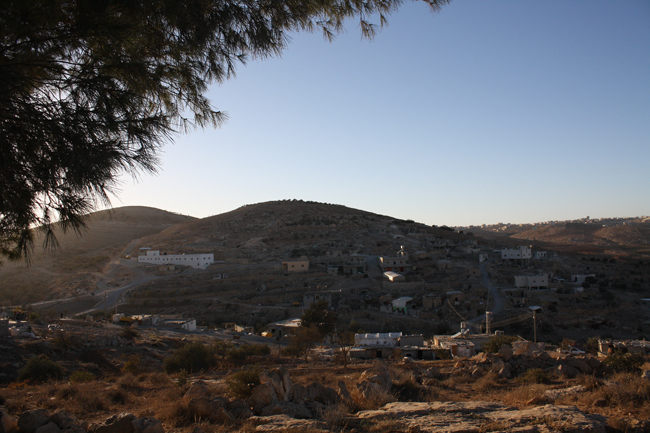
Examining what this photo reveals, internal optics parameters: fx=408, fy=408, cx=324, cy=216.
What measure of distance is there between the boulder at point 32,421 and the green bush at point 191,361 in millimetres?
7758

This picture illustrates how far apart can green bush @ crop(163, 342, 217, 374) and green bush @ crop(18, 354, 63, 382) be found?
272 centimetres

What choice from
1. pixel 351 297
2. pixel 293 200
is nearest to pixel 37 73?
pixel 351 297

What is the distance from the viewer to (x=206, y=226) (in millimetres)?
65438

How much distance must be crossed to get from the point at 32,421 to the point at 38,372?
741 centimetres

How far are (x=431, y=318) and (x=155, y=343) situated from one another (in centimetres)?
1781

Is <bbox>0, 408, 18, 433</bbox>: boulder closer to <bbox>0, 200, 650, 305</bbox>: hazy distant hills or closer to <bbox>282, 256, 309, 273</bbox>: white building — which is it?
<bbox>0, 200, 650, 305</bbox>: hazy distant hills

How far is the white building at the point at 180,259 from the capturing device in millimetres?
43750

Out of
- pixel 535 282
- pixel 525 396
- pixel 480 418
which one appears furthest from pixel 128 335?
pixel 535 282

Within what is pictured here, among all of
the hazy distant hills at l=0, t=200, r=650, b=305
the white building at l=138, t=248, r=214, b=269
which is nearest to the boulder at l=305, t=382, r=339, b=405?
the hazy distant hills at l=0, t=200, r=650, b=305

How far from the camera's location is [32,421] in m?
3.95

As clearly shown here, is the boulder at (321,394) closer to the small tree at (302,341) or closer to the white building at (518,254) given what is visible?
the small tree at (302,341)

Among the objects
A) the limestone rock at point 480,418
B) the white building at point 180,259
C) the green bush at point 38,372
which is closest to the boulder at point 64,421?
the limestone rock at point 480,418

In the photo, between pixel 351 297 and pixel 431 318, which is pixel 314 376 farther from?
pixel 351 297

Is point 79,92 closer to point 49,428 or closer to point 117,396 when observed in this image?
point 49,428
